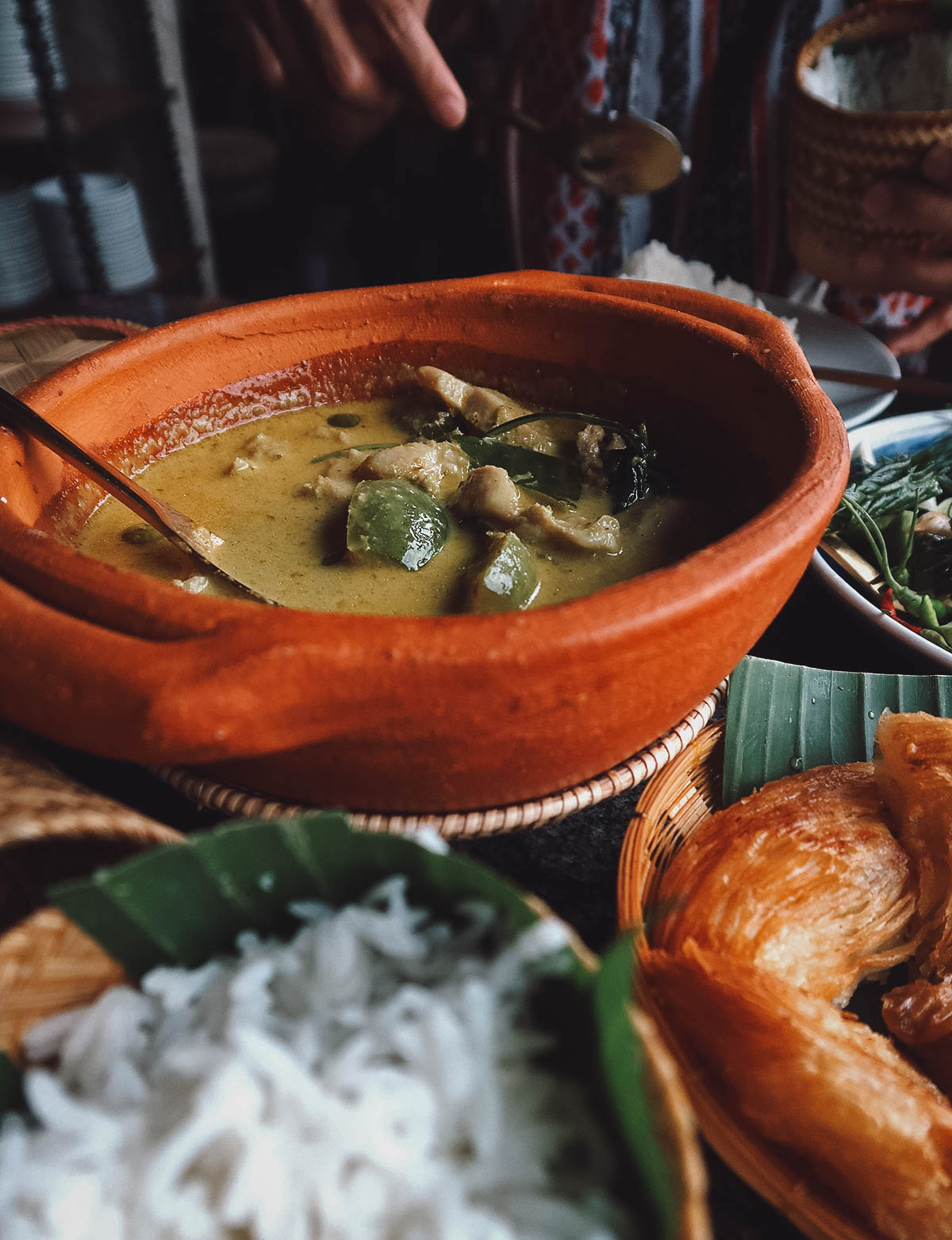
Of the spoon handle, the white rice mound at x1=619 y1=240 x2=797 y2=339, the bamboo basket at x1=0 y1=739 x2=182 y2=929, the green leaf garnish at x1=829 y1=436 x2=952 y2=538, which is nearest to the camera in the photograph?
the bamboo basket at x1=0 y1=739 x2=182 y2=929

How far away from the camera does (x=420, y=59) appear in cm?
214

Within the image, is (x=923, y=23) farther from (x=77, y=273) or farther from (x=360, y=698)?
(x=77, y=273)

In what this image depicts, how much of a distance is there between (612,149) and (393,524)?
1.81 meters

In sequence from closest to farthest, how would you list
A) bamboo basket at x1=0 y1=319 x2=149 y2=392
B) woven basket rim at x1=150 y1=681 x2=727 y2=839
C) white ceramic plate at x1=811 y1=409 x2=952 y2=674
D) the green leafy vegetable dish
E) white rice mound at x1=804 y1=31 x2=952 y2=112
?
1. woven basket rim at x1=150 y1=681 x2=727 y2=839
2. white ceramic plate at x1=811 y1=409 x2=952 y2=674
3. bamboo basket at x1=0 y1=319 x2=149 y2=392
4. the green leafy vegetable dish
5. white rice mound at x1=804 y1=31 x2=952 y2=112

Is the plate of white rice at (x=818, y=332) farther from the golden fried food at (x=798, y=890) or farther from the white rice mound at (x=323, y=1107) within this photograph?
the white rice mound at (x=323, y=1107)

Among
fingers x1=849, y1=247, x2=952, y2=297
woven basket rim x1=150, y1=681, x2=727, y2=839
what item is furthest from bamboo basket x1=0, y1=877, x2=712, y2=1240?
fingers x1=849, y1=247, x2=952, y2=297

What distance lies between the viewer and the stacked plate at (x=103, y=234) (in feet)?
14.0

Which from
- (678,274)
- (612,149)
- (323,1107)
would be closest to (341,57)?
(612,149)

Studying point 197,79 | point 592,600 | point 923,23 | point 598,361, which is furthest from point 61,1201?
point 197,79

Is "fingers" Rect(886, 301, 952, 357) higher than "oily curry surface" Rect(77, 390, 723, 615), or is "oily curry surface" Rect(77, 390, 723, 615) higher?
"oily curry surface" Rect(77, 390, 723, 615)

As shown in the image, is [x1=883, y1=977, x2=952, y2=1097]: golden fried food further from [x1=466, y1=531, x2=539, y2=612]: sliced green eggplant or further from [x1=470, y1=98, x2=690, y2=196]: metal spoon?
[x1=470, y1=98, x2=690, y2=196]: metal spoon

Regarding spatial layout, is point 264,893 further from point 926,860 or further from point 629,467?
point 629,467

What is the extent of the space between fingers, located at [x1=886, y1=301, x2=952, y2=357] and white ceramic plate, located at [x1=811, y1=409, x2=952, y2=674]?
0.57 m

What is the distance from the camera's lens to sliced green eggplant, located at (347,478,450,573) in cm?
131
